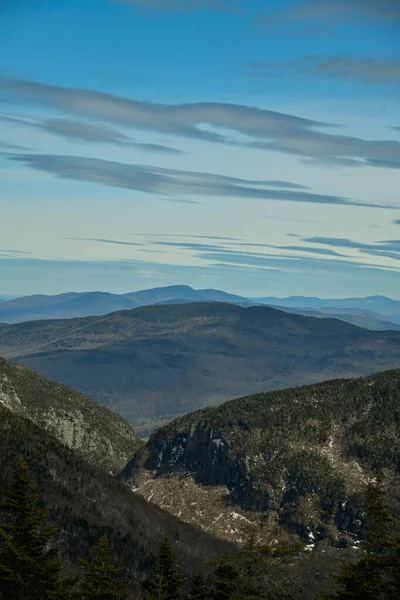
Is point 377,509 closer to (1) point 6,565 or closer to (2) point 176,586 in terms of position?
(2) point 176,586

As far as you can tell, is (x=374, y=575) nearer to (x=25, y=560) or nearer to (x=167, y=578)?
(x=167, y=578)

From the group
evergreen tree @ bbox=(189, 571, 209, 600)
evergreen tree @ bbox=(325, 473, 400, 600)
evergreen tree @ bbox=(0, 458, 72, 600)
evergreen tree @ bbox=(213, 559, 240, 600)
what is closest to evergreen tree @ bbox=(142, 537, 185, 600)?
evergreen tree @ bbox=(189, 571, 209, 600)

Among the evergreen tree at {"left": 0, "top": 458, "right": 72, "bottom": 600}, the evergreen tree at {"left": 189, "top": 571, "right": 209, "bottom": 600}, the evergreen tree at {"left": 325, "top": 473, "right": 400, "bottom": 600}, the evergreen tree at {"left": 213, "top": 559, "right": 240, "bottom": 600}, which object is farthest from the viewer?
the evergreen tree at {"left": 189, "top": 571, "right": 209, "bottom": 600}

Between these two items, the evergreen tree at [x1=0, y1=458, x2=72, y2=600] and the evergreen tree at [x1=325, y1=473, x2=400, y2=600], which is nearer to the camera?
the evergreen tree at [x1=325, y1=473, x2=400, y2=600]

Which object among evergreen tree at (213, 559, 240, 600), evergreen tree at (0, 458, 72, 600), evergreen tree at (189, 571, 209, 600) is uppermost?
evergreen tree at (0, 458, 72, 600)

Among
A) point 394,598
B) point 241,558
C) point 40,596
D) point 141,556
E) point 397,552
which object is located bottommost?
point 141,556

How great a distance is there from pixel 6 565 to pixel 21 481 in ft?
26.4

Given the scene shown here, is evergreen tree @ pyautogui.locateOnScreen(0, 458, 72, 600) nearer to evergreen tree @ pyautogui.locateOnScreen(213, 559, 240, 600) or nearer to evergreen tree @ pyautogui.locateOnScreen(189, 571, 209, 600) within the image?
evergreen tree @ pyautogui.locateOnScreen(189, 571, 209, 600)

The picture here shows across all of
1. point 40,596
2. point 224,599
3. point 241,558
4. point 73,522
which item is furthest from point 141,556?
point 40,596

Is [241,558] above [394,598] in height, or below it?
below

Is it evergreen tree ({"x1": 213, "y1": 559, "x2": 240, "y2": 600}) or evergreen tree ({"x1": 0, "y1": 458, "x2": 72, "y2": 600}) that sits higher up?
evergreen tree ({"x1": 0, "y1": 458, "x2": 72, "y2": 600})

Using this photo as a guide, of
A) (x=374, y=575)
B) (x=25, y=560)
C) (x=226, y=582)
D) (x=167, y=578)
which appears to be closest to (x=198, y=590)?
(x=226, y=582)

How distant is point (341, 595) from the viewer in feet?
236

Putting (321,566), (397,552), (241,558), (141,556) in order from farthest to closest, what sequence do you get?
(141,556) → (321,566) → (241,558) → (397,552)
